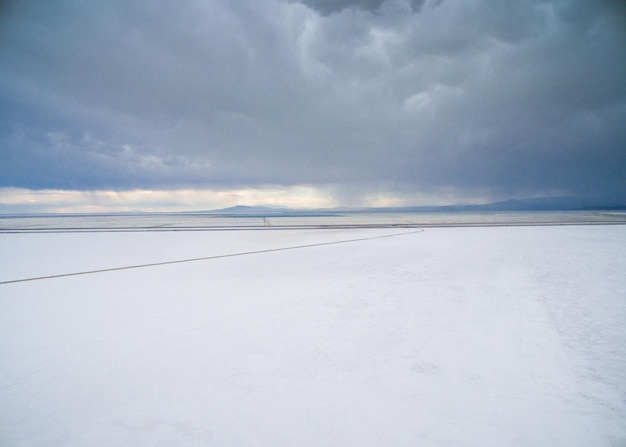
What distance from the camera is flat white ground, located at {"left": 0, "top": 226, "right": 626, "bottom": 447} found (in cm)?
193

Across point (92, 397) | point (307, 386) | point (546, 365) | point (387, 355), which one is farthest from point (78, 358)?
point (546, 365)

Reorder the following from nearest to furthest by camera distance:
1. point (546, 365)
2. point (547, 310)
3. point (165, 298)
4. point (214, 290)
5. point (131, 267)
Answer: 1. point (546, 365)
2. point (547, 310)
3. point (165, 298)
4. point (214, 290)
5. point (131, 267)

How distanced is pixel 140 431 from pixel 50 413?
796mm

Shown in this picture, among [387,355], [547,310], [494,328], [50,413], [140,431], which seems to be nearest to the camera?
[140,431]

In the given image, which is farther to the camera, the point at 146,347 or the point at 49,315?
the point at 49,315

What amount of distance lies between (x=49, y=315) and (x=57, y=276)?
3177 mm

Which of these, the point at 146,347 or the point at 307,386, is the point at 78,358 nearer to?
the point at 146,347

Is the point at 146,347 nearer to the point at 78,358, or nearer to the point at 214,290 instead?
the point at 78,358

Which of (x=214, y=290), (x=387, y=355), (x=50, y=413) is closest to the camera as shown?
(x=50, y=413)

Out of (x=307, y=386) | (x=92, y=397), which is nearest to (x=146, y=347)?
(x=92, y=397)

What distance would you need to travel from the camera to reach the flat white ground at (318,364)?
6.34 feet

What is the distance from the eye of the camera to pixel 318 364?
8.79 ft

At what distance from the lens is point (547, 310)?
396 cm

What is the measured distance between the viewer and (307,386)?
2.35 m
